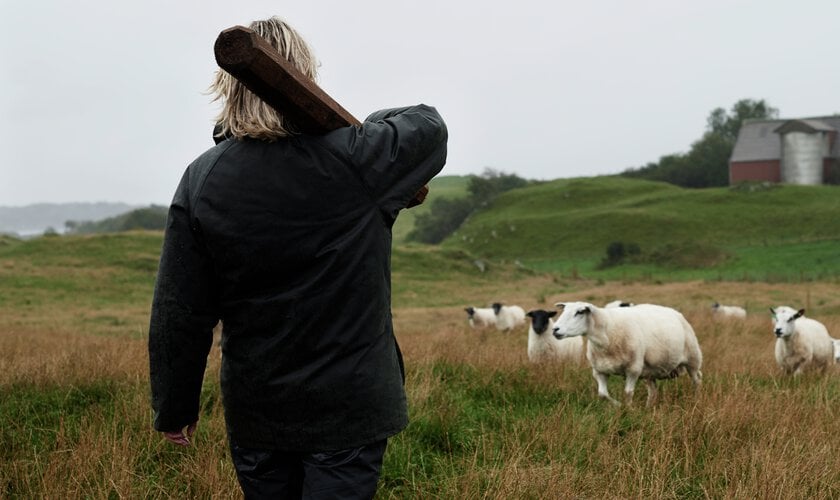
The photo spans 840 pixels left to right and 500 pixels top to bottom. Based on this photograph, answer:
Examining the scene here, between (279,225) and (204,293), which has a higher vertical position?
(279,225)

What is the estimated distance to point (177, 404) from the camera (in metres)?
2.74

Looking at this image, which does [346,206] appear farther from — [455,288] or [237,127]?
[455,288]

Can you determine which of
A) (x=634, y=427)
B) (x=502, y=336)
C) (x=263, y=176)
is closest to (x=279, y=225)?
(x=263, y=176)

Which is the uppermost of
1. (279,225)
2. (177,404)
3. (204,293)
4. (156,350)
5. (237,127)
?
(237,127)

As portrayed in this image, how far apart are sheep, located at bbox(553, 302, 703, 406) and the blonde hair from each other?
6272mm

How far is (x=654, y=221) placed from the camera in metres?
69.9

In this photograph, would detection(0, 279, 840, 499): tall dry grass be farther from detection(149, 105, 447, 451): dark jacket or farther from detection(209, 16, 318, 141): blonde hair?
detection(209, 16, 318, 141): blonde hair

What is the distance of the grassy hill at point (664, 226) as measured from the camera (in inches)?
2039

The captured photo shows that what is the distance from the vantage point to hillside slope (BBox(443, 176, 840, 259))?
6219cm

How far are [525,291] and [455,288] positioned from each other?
4.36 m

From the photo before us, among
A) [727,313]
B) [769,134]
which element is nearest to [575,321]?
[727,313]

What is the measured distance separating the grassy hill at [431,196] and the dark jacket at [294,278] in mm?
61976

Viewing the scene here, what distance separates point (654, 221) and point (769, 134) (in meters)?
29.0

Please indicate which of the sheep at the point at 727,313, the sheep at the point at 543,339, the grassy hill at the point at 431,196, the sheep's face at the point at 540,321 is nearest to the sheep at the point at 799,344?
the sheep at the point at 543,339
